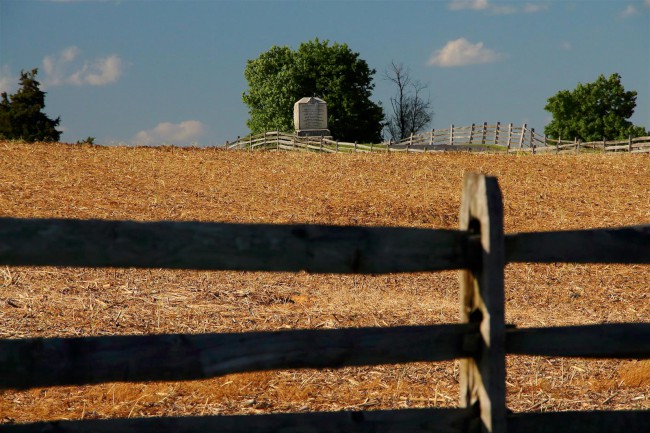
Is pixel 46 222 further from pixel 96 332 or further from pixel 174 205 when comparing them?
pixel 174 205

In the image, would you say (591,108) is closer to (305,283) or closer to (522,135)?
(522,135)

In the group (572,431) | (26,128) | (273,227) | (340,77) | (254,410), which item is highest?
(340,77)

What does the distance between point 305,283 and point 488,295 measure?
8.07m

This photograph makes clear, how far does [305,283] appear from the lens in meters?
12.6

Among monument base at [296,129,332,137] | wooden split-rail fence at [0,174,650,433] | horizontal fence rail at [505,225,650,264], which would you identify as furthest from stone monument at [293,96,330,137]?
wooden split-rail fence at [0,174,650,433]

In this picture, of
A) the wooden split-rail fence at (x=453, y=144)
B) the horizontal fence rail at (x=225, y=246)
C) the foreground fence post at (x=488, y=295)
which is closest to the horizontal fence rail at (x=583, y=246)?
the foreground fence post at (x=488, y=295)

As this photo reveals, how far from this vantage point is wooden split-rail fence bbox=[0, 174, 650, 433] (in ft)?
14.3

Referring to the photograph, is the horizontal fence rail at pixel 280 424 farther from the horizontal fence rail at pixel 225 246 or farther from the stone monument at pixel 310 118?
the stone monument at pixel 310 118

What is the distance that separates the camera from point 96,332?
30.3ft

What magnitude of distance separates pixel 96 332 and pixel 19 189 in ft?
38.3

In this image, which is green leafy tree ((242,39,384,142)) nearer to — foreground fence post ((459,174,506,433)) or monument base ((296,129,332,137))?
monument base ((296,129,332,137))

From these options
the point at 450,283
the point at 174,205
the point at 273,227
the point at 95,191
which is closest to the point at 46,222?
the point at 273,227

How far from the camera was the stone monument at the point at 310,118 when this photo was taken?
55406 mm

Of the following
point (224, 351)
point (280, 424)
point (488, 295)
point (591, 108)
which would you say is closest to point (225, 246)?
point (224, 351)
